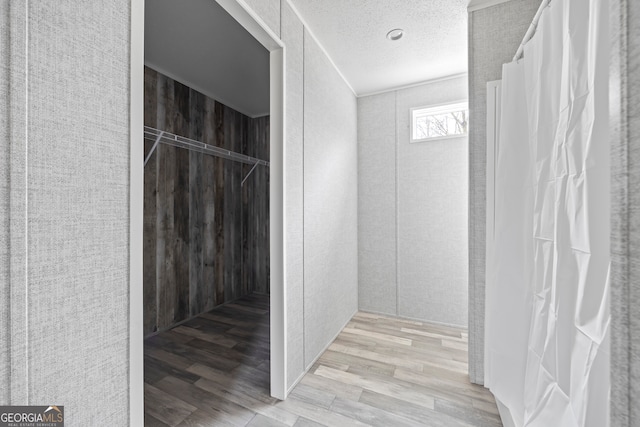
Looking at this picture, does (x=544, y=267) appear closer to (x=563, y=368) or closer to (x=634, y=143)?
(x=563, y=368)

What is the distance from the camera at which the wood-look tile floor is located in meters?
1.46

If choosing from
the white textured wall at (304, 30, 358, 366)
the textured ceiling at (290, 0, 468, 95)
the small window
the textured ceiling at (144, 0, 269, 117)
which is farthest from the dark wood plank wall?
the small window

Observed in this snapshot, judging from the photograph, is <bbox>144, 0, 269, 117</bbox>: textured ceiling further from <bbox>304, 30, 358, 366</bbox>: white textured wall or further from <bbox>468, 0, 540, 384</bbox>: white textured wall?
<bbox>468, 0, 540, 384</bbox>: white textured wall

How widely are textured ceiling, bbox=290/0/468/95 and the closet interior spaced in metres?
0.64

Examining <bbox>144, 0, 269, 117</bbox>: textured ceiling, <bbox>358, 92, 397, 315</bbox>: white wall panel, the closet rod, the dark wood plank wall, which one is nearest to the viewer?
<bbox>144, 0, 269, 117</bbox>: textured ceiling

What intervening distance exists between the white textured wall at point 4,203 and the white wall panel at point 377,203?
274 cm

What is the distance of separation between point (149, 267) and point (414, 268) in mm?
2660

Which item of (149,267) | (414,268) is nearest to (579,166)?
(414,268)

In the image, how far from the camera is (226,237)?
340 cm

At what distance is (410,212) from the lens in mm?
2779

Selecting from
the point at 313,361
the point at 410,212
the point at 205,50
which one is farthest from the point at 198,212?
the point at 410,212

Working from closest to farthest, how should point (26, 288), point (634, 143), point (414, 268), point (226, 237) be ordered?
point (634, 143) < point (26, 288) < point (414, 268) < point (226, 237)

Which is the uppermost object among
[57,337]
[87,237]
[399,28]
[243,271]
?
[399,28]

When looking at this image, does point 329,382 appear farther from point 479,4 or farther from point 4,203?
point 479,4
